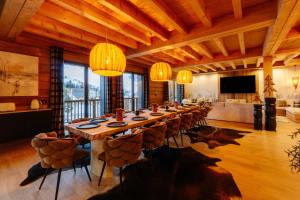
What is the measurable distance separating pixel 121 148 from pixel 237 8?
2805 mm

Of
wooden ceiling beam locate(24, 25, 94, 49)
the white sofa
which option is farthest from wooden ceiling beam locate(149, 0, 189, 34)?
the white sofa

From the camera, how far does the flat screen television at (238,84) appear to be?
828 cm

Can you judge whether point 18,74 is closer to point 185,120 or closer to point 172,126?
point 172,126

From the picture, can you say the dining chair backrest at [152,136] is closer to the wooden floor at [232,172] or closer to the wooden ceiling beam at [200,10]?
the wooden floor at [232,172]

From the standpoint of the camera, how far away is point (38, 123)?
11.3 ft

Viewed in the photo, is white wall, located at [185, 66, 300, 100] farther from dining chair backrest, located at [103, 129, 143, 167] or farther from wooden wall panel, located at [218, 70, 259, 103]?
dining chair backrest, located at [103, 129, 143, 167]

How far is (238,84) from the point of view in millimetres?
8547

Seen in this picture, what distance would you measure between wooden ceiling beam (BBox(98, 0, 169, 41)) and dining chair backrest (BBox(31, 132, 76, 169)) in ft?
6.51

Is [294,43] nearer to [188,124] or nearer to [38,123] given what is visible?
[188,124]

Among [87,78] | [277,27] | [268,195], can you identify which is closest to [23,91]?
[87,78]

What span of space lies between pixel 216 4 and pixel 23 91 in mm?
4468

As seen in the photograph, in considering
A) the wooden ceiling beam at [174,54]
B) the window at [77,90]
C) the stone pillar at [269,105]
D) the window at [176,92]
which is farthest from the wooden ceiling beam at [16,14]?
the window at [176,92]

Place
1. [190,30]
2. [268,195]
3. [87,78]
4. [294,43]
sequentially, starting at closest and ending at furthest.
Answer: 1. [268,195]
2. [190,30]
3. [294,43]
4. [87,78]

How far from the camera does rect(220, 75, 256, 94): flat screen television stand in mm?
8281
